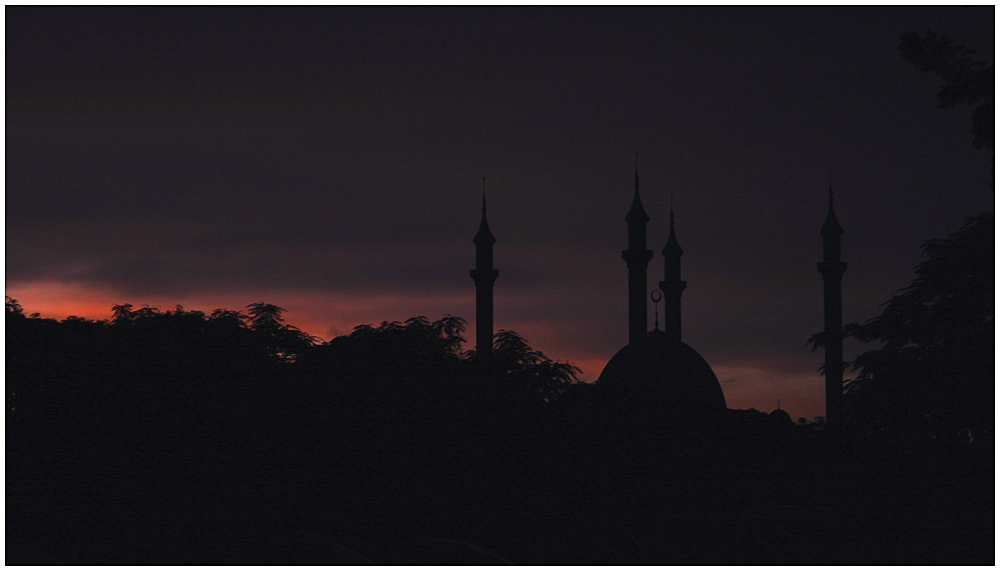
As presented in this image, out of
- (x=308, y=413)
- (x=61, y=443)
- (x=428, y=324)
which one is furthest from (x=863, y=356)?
(x=61, y=443)

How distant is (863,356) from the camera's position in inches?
961

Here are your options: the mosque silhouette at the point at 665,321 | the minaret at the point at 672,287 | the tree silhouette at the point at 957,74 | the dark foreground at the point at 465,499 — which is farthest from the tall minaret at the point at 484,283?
the tree silhouette at the point at 957,74

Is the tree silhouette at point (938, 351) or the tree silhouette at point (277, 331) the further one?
the tree silhouette at point (277, 331)

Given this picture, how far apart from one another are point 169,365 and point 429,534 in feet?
26.5

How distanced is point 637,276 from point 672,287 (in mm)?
14496

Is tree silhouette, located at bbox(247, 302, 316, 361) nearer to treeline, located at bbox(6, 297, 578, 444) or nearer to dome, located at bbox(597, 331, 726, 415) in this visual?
treeline, located at bbox(6, 297, 578, 444)

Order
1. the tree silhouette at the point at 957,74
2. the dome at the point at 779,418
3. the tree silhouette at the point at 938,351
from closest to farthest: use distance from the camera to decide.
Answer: the tree silhouette at the point at 957,74 < the tree silhouette at the point at 938,351 < the dome at the point at 779,418

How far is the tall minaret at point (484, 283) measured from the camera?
51938 mm

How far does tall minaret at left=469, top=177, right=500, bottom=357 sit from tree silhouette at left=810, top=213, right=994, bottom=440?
27296 mm

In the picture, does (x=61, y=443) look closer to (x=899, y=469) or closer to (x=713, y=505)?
(x=713, y=505)

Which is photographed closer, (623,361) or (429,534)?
(429,534)

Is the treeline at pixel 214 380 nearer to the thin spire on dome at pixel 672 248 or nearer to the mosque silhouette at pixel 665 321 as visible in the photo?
the mosque silhouette at pixel 665 321

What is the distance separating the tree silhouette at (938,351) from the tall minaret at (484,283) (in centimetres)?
2730

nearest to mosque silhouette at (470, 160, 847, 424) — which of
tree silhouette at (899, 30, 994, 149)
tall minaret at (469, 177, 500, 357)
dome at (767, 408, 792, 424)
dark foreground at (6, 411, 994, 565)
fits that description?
tall minaret at (469, 177, 500, 357)
